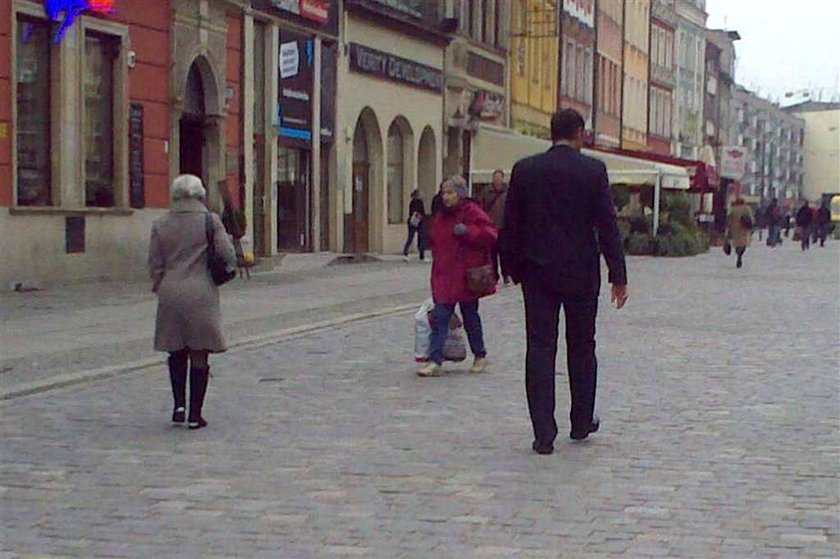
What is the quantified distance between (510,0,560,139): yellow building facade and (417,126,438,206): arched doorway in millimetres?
7383

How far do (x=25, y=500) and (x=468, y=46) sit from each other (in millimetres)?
37531

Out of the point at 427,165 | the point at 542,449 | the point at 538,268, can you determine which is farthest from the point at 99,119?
the point at 427,165

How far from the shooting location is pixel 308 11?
3309 centimetres

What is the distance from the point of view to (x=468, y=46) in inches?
1750

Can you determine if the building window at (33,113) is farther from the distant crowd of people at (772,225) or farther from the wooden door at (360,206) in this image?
the distant crowd of people at (772,225)

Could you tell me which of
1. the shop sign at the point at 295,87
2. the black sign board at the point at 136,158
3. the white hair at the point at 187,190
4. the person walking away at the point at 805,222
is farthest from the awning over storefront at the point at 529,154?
the white hair at the point at 187,190

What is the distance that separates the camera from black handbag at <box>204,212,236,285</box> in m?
10.2

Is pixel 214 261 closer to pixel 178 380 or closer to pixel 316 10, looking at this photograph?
pixel 178 380

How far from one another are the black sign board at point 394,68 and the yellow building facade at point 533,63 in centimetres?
809

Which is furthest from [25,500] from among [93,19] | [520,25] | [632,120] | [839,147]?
[839,147]

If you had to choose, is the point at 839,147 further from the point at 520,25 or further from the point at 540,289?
the point at 540,289

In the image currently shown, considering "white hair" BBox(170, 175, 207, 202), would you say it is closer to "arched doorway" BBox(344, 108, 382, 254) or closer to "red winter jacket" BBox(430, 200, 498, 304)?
"red winter jacket" BBox(430, 200, 498, 304)

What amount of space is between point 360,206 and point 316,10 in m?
6.42

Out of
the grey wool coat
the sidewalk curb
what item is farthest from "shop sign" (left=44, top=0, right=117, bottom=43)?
the grey wool coat
